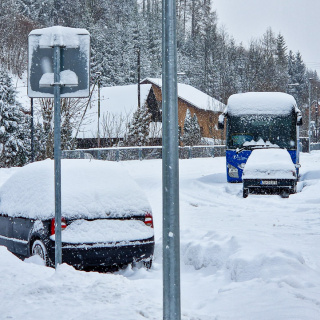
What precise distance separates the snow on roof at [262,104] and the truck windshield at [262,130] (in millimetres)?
184

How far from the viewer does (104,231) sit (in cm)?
782

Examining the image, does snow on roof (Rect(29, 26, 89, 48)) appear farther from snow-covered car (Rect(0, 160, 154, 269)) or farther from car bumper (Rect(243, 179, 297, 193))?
A: car bumper (Rect(243, 179, 297, 193))

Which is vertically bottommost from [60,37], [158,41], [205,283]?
[205,283]

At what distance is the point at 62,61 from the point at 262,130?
13.7 meters

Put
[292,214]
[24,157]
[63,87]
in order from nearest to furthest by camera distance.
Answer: [63,87], [292,214], [24,157]

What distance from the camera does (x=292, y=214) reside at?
47.8ft

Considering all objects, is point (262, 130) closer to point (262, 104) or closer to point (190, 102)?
point (262, 104)

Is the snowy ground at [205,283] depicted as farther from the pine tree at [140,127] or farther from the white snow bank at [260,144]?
the pine tree at [140,127]

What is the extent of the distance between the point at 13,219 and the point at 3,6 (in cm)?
7334

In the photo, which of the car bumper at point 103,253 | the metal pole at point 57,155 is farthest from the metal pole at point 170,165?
the car bumper at point 103,253

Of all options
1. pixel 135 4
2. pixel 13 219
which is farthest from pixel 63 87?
pixel 135 4

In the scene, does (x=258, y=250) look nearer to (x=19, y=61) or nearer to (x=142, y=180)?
(x=142, y=180)

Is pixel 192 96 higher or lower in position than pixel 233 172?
higher

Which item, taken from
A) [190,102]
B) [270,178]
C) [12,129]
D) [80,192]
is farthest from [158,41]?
[80,192]
